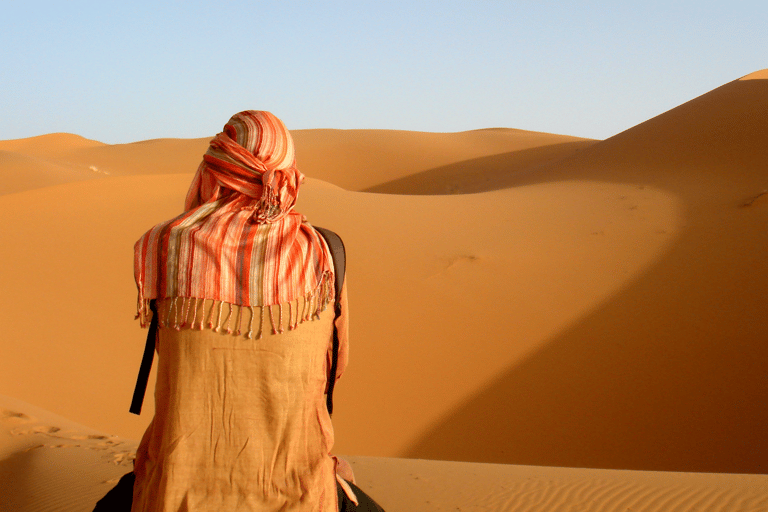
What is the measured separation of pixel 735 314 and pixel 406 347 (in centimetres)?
416

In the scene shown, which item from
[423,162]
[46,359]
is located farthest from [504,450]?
[423,162]

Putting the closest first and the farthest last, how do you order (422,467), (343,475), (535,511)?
(343,475), (535,511), (422,467)

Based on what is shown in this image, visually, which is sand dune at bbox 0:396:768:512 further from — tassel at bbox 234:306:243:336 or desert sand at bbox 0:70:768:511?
tassel at bbox 234:306:243:336

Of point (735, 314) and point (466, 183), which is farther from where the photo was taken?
point (466, 183)

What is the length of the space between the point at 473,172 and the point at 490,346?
27103mm

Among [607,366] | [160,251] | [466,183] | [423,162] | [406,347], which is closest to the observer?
[160,251]

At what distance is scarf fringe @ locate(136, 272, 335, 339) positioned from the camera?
7.02 ft

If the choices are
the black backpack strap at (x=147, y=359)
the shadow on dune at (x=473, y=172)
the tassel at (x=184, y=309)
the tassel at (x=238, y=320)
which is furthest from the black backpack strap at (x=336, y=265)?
the shadow on dune at (x=473, y=172)

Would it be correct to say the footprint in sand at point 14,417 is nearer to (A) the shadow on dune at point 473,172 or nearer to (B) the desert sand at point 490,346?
(B) the desert sand at point 490,346

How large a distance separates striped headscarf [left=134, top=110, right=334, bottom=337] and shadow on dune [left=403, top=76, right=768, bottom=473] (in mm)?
4545

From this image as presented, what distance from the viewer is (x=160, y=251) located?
84.8 inches

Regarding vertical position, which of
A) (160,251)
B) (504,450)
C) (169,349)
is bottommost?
(504,450)

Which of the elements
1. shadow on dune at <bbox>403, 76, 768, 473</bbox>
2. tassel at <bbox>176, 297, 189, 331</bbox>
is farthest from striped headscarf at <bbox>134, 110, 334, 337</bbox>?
shadow on dune at <bbox>403, 76, 768, 473</bbox>

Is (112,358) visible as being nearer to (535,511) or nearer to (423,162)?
(535,511)
